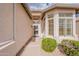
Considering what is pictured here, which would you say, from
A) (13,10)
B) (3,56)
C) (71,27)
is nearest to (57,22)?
(71,27)

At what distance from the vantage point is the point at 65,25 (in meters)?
3.67

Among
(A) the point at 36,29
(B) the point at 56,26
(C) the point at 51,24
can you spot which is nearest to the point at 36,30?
(A) the point at 36,29

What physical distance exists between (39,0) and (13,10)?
39.4 inches

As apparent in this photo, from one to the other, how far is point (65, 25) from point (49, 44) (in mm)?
655

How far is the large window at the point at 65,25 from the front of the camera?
3621 millimetres

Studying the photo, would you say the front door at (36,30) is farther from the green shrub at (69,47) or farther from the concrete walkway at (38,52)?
the green shrub at (69,47)

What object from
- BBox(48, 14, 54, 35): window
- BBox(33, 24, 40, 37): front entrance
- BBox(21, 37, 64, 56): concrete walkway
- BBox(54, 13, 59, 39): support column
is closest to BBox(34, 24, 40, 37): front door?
BBox(33, 24, 40, 37): front entrance

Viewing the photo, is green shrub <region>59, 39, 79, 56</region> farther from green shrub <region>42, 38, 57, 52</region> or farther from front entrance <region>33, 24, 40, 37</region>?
front entrance <region>33, 24, 40, 37</region>

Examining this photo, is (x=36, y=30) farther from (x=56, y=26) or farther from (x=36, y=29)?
(x=56, y=26)

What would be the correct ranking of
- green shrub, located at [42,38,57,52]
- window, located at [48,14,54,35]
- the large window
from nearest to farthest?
green shrub, located at [42,38,57,52] → the large window → window, located at [48,14,54,35]

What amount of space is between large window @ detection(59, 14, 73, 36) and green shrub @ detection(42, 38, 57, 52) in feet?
1.19

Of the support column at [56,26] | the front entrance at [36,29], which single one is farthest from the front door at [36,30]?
the support column at [56,26]

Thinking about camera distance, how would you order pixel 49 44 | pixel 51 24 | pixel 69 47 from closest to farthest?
pixel 49 44 < pixel 69 47 < pixel 51 24

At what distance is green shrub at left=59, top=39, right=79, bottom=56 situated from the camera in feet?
11.6
